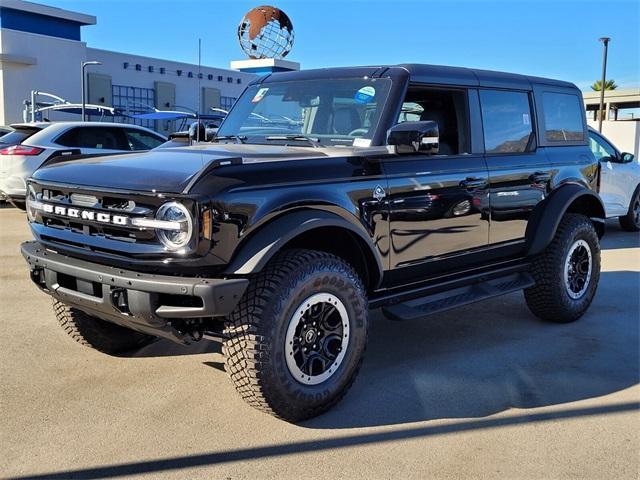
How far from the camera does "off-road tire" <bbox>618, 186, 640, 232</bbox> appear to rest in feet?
35.2

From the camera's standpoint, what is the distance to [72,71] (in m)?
30.4

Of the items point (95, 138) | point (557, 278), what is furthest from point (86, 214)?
point (95, 138)

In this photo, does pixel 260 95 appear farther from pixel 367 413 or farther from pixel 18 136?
pixel 18 136

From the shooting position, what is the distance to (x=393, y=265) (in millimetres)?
4051

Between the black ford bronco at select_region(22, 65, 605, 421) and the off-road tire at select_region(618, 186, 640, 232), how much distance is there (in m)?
5.85

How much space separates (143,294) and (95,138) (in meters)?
8.26

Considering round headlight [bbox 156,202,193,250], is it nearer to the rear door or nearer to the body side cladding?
the body side cladding

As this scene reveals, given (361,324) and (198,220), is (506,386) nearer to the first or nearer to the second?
(361,324)

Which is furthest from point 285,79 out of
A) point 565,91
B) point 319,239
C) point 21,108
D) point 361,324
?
point 21,108

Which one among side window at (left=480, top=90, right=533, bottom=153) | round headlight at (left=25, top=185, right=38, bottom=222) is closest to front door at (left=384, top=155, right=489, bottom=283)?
side window at (left=480, top=90, right=533, bottom=153)

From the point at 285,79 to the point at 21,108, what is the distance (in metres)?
26.9

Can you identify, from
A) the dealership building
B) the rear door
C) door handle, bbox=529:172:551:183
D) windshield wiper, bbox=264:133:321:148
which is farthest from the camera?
the dealership building

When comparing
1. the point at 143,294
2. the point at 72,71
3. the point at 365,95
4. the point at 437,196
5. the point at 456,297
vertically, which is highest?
the point at 72,71

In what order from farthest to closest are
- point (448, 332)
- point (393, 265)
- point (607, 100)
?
point (607, 100), point (448, 332), point (393, 265)
